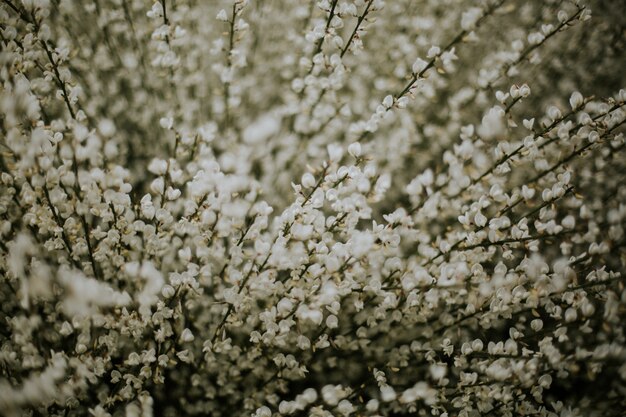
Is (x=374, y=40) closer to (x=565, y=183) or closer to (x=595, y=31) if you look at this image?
(x=595, y=31)

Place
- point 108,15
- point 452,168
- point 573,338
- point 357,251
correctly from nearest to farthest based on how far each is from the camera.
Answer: point 357,251 → point 452,168 → point 108,15 → point 573,338

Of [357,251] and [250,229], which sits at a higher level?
[250,229]

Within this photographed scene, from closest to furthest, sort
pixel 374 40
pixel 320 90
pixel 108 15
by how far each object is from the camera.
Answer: pixel 320 90, pixel 108 15, pixel 374 40

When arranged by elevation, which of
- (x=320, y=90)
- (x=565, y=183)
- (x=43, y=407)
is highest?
(x=320, y=90)

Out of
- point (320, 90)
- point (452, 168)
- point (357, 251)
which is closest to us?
point (357, 251)

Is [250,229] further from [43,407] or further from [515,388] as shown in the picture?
[515,388]

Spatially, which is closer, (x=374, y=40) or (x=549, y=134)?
(x=549, y=134)

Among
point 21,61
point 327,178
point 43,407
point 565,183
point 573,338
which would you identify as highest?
point 21,61

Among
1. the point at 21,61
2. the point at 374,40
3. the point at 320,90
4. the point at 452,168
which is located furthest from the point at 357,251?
the point at 374,40

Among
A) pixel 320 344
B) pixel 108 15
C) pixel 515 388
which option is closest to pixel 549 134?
pixel 515 388
